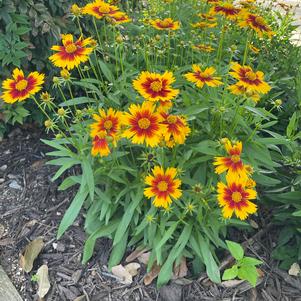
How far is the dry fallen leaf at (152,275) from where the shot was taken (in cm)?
189

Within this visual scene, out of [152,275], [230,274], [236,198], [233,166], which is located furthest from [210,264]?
[233,166]

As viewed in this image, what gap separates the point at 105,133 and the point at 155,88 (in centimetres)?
25

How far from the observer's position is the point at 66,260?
6.57 feet

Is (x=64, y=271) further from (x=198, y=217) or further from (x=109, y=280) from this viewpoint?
(x=198, y=217)

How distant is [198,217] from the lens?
69.5 inches

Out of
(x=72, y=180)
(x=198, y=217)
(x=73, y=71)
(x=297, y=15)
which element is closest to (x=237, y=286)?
(x=198, y=217)

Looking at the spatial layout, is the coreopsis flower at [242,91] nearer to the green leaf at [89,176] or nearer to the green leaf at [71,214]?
the green leaf at [89,176]

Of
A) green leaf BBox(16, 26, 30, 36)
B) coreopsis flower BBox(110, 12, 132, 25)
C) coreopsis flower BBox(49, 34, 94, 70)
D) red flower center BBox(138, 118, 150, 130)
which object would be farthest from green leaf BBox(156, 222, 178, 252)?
green leaf BBox(16, 26, 30, 36)

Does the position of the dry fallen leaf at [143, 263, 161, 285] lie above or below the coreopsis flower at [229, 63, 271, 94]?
below

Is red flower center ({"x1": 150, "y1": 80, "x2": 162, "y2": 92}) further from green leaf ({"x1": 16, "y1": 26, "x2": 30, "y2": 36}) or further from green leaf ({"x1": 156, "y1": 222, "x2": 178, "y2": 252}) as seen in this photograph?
green leaf ({"x1": 16, "y1": 26, "x2": 30, "y2": 36})

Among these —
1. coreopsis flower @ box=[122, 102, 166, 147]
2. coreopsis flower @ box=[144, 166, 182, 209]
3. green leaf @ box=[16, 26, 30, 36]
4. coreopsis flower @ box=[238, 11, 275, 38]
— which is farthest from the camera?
green leaf @ box=[16, 26, 30, 36]

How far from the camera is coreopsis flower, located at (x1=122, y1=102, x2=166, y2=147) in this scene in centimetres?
146

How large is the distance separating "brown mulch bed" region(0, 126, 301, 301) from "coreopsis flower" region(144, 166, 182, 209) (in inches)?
20.0

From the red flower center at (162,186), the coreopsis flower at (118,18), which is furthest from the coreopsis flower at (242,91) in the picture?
the coreopsis flower at (118,18)
